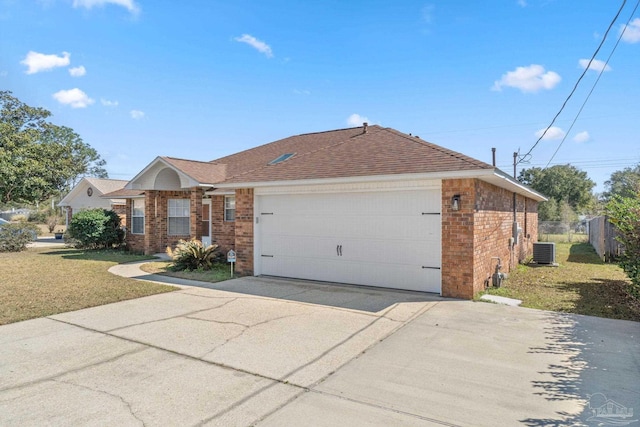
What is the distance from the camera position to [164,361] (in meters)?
4.33

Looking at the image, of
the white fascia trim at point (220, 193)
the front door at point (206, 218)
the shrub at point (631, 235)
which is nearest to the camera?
the shrub at point (631, 235)

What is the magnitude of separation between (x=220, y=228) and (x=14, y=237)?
1130 cm

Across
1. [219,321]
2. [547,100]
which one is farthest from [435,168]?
[547,100]

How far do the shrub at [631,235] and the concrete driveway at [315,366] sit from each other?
136 centimetres

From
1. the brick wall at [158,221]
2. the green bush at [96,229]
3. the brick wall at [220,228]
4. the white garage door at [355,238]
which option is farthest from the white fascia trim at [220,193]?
the green bush at [96,229]

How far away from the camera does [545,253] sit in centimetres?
1298

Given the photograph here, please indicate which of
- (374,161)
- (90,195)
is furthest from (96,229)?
(374,161)

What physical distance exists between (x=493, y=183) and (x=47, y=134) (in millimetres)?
42502

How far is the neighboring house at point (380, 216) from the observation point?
7.50 metres

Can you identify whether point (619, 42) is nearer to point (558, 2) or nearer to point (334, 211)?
point (558, 2)

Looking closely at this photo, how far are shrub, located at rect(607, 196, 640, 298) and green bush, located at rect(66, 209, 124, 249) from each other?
1867cm

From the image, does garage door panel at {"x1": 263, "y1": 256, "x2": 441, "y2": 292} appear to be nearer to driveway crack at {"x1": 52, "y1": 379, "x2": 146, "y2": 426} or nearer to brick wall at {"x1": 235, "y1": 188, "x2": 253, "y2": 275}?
brick wall at {"x1": 235, "y1": 188, "x2": 253, "y2": 275}

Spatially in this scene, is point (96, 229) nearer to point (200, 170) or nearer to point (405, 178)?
point (200, 170)

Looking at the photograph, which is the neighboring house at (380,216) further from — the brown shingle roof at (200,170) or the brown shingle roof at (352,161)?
the brown shingle roof at (200,170)
